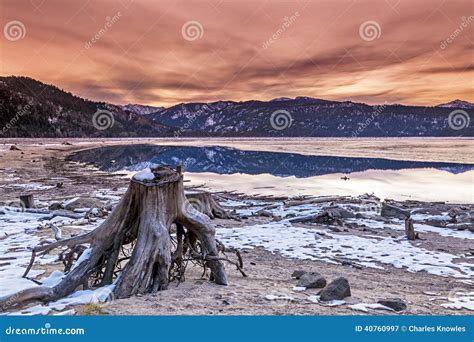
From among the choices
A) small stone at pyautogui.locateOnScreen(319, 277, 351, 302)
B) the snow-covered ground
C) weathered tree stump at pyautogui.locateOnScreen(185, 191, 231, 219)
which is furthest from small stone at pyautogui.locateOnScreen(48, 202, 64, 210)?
small stone at pyautogui.locateOnScreen(319, 277, 351, 302)

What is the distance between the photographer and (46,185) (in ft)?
75.6

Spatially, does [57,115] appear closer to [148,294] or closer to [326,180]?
[326,180]

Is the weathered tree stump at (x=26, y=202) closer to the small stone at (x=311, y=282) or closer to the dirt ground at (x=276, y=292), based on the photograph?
the dirt ground at (x=276, y=292)

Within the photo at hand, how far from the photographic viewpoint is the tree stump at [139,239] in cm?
595

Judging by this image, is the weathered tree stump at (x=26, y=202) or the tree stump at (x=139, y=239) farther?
the weathered tree stump at (x=26, y=202)

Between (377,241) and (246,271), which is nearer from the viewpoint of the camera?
(246,271)

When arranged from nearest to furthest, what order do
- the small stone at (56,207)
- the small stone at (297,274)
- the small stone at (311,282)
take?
the small stone at (311,282) < the small stone at (297,274) < the small stone at (56,207)

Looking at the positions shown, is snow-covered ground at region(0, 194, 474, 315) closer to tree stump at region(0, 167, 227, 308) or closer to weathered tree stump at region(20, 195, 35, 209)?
tree stump at region(0, 167, 227, 308)

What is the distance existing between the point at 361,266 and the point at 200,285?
4261 millimetres

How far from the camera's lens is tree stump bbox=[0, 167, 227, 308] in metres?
5.95

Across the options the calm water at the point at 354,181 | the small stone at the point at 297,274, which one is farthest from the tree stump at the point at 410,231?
the calm water at the point at 354,181

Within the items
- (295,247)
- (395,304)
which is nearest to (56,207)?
(295,247)

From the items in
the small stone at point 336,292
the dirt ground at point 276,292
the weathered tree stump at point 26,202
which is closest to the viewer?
the dirt ground at point 276,292
